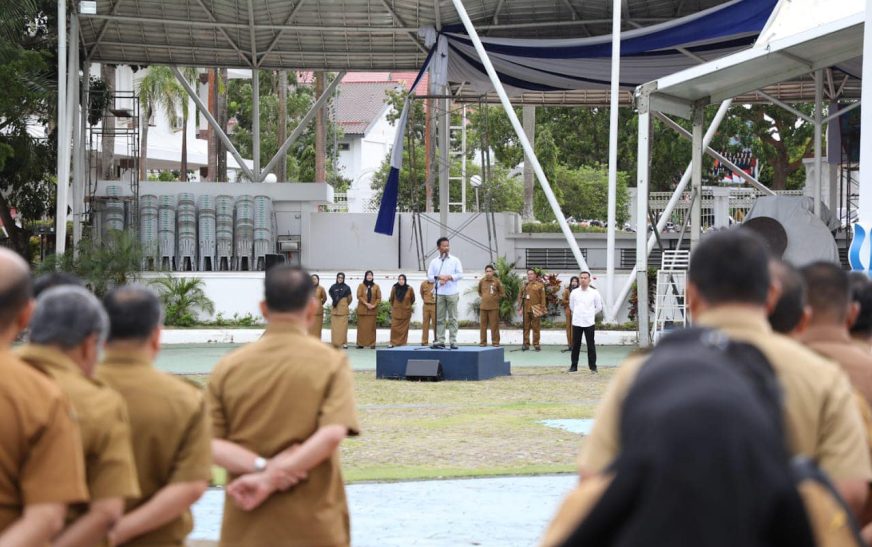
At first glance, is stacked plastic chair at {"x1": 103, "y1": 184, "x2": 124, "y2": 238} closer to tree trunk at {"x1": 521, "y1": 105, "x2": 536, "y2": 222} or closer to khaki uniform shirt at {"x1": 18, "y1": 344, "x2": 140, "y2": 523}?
tree trunk at {"x1": 521, "y1": 105, "x2": 536, "y2": 222}

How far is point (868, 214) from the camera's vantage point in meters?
11.9

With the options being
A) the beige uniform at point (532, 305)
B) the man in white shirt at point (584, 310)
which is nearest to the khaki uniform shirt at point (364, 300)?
the beige uniform at point (532, 305)

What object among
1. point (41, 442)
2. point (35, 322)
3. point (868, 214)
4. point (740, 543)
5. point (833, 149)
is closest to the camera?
point (740, 543)

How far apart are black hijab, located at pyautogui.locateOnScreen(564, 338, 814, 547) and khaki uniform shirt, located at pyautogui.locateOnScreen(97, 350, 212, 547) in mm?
2159

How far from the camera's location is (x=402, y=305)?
26.1 m

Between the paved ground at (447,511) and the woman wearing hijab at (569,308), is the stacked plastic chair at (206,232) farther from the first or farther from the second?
the paved ground at (447,511)

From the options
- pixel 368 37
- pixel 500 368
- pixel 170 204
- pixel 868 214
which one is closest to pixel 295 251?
pixel 170 204

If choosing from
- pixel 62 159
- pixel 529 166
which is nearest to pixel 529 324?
pixel 62 159

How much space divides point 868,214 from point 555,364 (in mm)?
10960

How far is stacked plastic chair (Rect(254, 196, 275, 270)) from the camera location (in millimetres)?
33562

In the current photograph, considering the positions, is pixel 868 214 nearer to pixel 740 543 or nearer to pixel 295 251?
pixel 740 543

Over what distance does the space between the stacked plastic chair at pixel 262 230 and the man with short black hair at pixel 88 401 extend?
97.2 ft

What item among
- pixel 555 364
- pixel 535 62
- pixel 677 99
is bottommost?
pixel 555 364

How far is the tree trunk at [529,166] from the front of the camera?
136 feet
